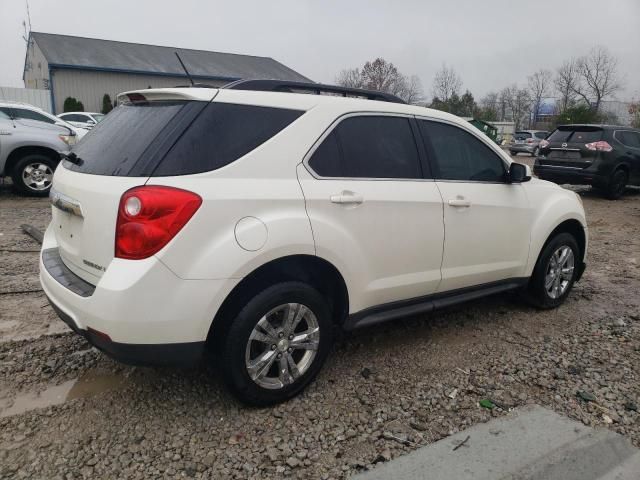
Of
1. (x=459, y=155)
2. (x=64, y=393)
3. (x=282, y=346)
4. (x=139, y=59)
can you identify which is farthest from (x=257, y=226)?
(x=139, y=59)

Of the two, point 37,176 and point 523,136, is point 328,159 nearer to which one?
point 37,176

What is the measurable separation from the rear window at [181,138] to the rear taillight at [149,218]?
0.13 m

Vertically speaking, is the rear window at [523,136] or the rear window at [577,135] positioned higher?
the rear window at [577,135]

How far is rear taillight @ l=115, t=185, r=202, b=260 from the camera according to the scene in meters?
2.44

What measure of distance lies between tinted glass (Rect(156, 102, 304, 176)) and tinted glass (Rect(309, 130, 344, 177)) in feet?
0.81

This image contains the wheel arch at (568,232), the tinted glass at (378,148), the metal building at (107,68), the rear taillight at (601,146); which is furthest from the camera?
the metal building at (107,68)

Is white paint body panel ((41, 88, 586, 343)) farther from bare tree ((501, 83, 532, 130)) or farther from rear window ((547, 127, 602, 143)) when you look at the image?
bare tree ((501, 83, 532, 130))

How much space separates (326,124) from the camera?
10.2 feet

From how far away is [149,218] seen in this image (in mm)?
2447

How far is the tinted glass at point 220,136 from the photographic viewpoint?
259cm

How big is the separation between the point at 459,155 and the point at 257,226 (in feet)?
6.22

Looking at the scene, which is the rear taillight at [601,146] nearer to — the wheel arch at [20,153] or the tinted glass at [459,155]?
the tinted glass at [459,155]

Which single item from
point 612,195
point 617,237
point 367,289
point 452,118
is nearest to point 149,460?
point 367,289

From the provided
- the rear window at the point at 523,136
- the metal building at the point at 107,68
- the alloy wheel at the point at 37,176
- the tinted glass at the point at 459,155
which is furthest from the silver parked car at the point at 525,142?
the tinted glass at the point at 459,155
